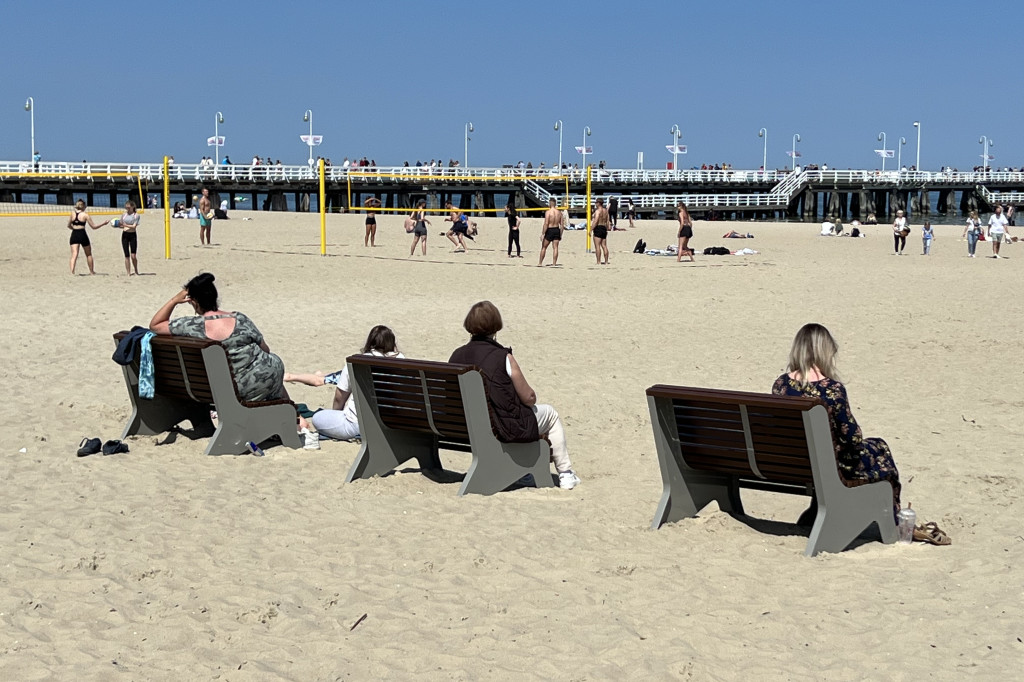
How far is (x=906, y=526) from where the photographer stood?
16.4 ft

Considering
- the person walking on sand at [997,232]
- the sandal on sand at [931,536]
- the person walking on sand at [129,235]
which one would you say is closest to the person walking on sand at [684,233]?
the person walking on sand at [997,232]

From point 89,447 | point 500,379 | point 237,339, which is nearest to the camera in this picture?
point 500,379

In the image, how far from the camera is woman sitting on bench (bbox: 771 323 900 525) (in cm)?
496

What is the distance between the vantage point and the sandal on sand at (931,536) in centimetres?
497

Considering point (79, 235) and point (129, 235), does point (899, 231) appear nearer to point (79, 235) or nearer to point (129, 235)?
point (129, 235)

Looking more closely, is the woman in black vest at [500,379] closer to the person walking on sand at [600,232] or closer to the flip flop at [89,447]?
the flip flop at [89,447]

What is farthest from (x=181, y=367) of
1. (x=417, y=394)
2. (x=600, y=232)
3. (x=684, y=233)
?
A: (x=684, y=233)

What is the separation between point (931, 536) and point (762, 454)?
77 centimetres

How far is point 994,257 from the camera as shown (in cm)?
2597

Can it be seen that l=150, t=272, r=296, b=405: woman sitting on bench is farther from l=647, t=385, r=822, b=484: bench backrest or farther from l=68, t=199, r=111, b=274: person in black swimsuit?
l=68, t=199, r=111, b=274: person in black swimsuit

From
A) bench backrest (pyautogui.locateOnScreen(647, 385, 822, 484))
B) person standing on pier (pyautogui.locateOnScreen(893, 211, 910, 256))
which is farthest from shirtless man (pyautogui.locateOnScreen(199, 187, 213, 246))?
bench backrest (pyautogui.locateOnScreen(647, 385, 822, 484))

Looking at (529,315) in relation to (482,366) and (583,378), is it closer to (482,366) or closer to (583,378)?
(583,378)

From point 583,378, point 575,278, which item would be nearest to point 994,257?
Result: point 575,278

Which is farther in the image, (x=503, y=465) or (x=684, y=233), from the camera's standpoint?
(x=684, y=233)
